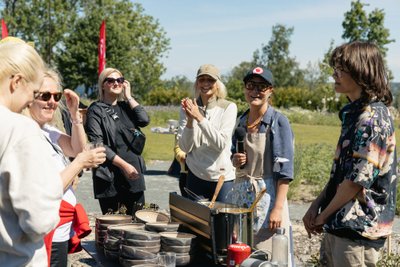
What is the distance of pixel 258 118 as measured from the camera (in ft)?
13.1

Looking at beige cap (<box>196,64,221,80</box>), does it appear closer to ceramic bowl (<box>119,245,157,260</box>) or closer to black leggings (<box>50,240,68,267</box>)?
ceramic bowl (<box>119,245,157,260</box>)

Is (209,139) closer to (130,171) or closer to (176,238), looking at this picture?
(130,171)

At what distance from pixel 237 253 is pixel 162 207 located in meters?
5.96

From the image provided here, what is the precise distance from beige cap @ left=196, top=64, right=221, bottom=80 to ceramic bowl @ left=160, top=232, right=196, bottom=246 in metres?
1.80

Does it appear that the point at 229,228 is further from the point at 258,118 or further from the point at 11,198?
the point at 11,198

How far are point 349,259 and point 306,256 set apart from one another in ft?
10.7

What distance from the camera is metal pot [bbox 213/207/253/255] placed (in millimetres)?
3277

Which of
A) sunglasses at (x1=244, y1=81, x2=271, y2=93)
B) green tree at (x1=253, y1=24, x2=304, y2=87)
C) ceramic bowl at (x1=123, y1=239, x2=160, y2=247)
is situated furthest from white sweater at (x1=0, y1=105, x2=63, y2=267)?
green tree at (x1=253, y1=24, x2=304, y2=87)

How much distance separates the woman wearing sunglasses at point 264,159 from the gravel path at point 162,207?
1.18m

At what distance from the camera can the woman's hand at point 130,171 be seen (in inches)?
199

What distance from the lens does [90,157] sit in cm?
309

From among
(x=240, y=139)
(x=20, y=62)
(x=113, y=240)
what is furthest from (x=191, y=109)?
(x=20, y=62)

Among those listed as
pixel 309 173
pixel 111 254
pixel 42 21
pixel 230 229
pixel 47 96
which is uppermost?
pixel 42 21

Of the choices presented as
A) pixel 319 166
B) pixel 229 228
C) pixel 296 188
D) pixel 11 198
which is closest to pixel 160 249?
pixel 229 228
